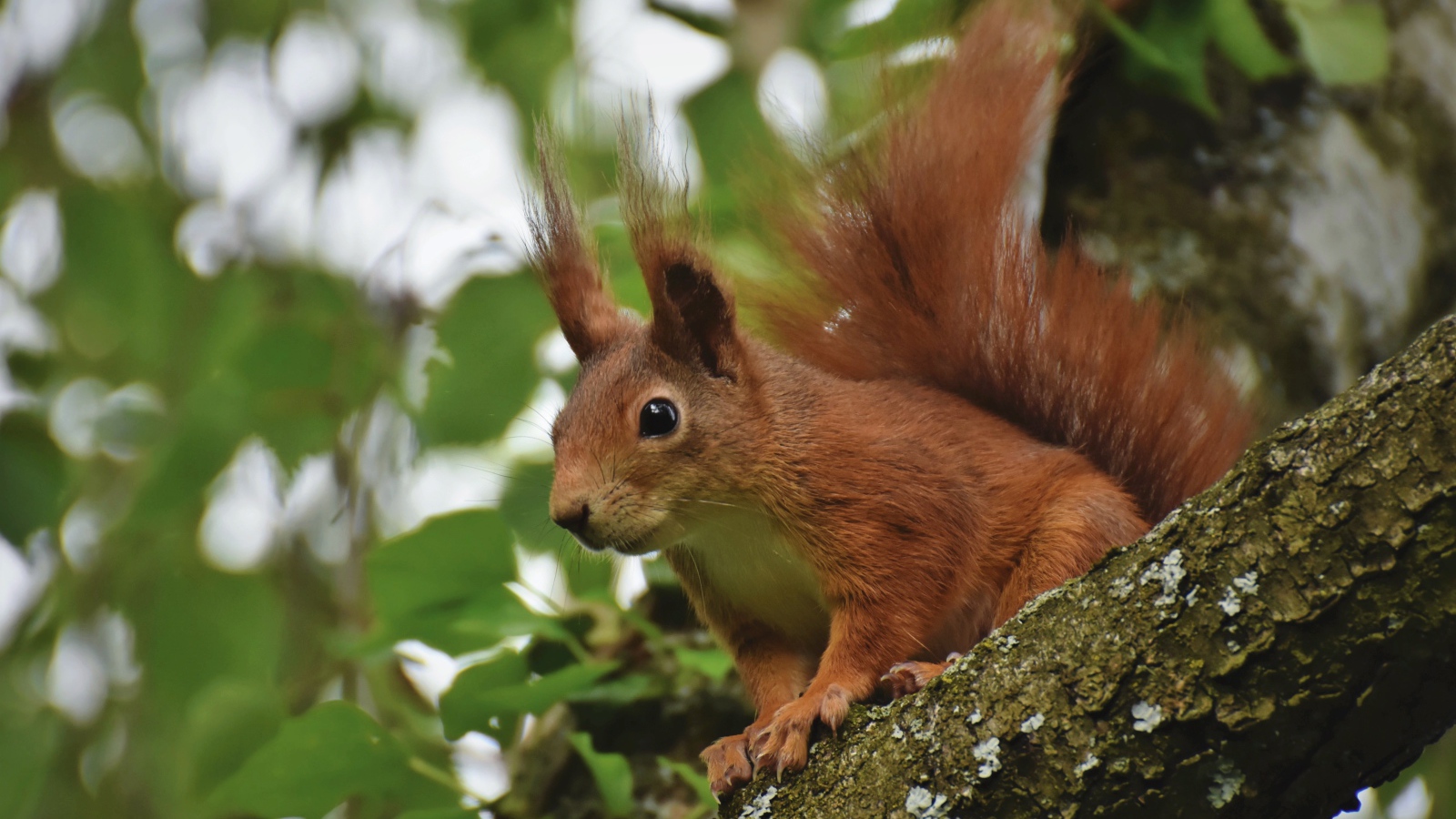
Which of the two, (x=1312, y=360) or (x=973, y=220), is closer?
(x=973, y=220)

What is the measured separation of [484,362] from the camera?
2121mm

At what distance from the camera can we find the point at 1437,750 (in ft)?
9.26

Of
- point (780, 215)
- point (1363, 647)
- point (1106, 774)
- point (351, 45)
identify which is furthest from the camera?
point (351, 45)

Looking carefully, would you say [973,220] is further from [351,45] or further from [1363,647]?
[351,45]

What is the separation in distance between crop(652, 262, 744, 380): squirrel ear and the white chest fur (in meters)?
0.22

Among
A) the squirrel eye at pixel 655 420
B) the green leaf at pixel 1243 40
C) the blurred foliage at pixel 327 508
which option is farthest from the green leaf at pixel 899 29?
the squirrel eye at pixel 655 420

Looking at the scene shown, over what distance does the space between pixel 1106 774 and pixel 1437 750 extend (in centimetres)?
226

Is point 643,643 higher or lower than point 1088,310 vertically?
lower

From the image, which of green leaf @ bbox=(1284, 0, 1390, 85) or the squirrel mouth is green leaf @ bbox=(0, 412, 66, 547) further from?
green leaf @ bbox=(1284, 0, 1390, 85)

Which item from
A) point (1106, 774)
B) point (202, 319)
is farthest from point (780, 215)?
point (202, 319)

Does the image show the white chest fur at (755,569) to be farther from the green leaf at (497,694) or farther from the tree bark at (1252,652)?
the tree bark at (1252,652)

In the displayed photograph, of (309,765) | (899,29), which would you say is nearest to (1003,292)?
(899,29)

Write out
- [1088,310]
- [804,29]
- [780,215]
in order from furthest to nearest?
1. [804,29]
2. [780,215]
3. [1088,310]

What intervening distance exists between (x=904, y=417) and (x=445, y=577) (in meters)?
0.73
